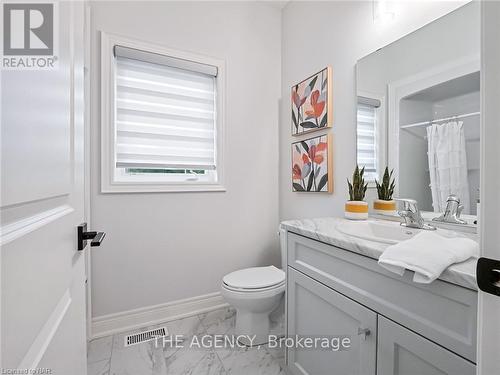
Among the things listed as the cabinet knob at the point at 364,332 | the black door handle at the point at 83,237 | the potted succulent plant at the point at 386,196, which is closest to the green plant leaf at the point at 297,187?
the potted succulent plant at the point at 386,196

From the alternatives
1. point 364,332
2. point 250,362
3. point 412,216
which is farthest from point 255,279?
point 412,216

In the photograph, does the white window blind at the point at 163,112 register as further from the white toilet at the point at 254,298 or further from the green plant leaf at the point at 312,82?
the white toilet at the point at 254,298

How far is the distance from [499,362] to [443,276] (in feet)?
1.00

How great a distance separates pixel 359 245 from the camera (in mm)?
895

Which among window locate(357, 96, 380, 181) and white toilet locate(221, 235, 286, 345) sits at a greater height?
window locate(357, 96, 380, 181)

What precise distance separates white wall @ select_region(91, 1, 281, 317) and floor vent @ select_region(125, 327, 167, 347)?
0.20 meters

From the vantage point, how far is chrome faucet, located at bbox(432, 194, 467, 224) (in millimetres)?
1138

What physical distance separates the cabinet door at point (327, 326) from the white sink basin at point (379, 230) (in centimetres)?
31

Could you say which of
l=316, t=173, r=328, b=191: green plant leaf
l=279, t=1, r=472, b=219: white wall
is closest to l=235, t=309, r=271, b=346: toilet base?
l=279, t=1, r=472, b=219: white wall

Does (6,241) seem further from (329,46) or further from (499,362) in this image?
(329,46)

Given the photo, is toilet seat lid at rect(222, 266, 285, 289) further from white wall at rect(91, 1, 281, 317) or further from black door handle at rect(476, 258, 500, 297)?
black door handle at rect(476, 258, 500, 297)

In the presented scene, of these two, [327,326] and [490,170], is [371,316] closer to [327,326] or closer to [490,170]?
[327,326]

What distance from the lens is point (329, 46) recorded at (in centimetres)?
185

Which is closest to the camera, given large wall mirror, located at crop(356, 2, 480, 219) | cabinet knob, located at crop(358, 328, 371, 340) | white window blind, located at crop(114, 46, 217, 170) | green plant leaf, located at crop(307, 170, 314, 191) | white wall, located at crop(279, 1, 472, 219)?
cabinet knob, located at crop(358, 328, 371, 340)
